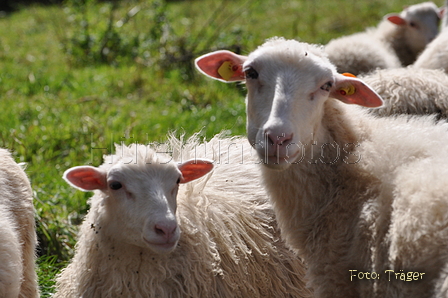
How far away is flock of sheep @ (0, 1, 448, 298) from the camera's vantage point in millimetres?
2838

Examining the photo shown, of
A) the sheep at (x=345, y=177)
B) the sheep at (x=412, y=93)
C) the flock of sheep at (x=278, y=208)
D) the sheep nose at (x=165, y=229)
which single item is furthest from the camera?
the sheep at (x=412, y=93)

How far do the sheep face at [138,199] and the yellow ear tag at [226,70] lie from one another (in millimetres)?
571

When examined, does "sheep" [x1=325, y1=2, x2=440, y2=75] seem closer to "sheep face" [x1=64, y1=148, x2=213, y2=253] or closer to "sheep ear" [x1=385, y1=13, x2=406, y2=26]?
"sheep ear" [x1=385, y1=13, x2=406, y2=26]

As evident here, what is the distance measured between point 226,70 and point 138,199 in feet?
3.33

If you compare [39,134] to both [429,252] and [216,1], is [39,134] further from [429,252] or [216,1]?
[216,1]

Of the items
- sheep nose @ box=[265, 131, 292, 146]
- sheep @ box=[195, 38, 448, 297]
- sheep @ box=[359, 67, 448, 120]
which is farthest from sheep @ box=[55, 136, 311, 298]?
sheep @ box=[359, 67, 448, 120]


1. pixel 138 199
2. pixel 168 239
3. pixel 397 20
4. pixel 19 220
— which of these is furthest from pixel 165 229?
pixel 397 20

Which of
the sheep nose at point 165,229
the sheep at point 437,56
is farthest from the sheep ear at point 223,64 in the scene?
the sheep at point 437,56

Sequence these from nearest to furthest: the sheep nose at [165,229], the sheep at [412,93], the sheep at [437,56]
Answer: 1. the sheep nose at [165,229]
2. the sheep at [412,93]
3. the sheep at [437,56]

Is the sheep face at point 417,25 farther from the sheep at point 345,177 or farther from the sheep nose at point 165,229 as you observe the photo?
the sheep nose at point 165,229

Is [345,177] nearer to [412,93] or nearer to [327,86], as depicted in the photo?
[327,86]

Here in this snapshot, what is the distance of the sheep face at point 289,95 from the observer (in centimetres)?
292

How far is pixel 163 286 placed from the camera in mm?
3381

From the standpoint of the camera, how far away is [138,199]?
3.24m
